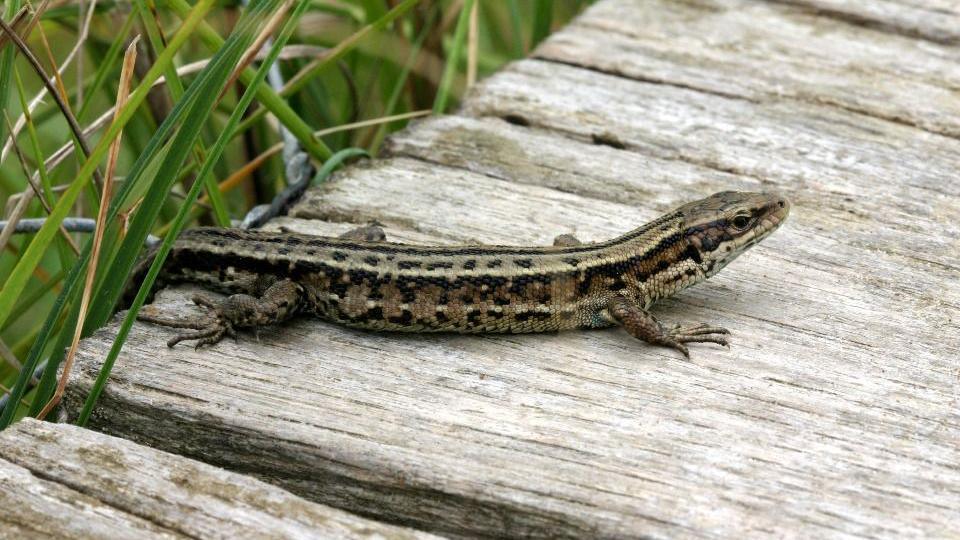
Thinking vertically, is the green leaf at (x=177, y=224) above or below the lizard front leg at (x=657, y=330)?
above

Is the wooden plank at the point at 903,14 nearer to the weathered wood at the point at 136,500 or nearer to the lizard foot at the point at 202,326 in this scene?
the lizard foot at the point at 202,326

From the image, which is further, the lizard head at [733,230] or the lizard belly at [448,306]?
the lizard head at [733,230]

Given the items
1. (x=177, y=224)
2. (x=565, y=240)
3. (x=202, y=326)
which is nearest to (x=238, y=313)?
(x=202, y=326)

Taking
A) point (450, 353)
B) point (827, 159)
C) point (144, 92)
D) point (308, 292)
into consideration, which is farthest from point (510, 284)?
point (827, 159)

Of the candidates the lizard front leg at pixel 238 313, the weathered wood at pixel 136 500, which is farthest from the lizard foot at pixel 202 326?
→ the weathered wood at pixel 136 500

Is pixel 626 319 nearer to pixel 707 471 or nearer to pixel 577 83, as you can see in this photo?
pixel 707 471

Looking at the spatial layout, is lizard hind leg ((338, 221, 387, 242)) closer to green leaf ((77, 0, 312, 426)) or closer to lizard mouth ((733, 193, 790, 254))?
green leaf ((77, 0, 312, 426))
